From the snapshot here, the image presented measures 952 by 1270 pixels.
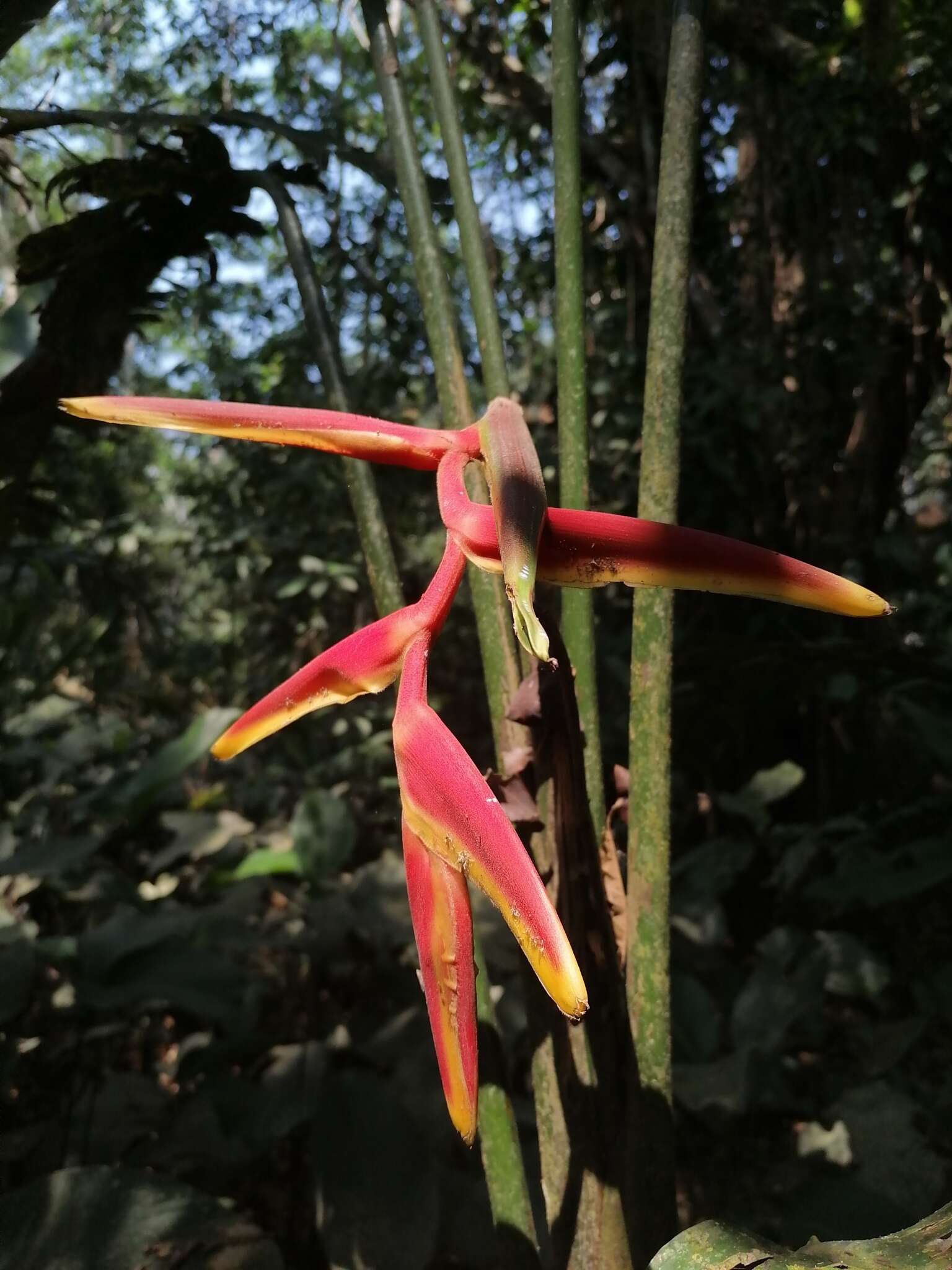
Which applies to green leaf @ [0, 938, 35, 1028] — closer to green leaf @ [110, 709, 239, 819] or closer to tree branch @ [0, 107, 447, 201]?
green leaf @ [110, 709, 239, 819]

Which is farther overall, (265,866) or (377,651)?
(265,866)

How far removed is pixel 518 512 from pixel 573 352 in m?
0.34

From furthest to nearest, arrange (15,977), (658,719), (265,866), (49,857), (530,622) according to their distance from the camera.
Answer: (265,866) < (49,857) < (15,977) < (658,719) < (530,622)

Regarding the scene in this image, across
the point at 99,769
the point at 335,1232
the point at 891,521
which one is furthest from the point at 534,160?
the point at 335,1232

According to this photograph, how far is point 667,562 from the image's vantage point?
33 cm

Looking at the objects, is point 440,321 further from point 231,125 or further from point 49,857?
point 49,857

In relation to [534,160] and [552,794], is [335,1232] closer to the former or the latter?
[552,794]

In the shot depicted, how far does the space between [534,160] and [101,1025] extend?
233 cm

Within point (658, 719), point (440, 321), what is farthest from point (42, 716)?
point (658, 719)

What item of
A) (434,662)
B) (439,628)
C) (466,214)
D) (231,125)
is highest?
(434,662)

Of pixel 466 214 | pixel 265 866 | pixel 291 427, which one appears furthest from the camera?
pixel 265 866

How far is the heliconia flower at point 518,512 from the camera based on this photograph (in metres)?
0.29

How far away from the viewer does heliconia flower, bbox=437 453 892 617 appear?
1.07 feet

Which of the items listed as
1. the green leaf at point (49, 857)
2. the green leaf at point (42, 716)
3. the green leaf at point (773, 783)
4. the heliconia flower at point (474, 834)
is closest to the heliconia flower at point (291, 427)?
the heliconia flower at point (474, 834)
